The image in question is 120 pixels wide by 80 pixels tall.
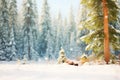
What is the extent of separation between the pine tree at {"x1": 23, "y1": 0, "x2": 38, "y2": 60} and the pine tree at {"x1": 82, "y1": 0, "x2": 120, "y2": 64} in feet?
138

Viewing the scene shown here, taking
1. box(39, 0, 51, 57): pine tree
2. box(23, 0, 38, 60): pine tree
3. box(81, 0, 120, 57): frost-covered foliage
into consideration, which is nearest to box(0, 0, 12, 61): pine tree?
box(23, 0, 38, 60): pine tree

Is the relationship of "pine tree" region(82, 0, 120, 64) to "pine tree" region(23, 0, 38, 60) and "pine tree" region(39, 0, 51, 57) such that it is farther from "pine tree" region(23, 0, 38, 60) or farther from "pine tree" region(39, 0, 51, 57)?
"pine tree" region(39, 0, 51, 57)

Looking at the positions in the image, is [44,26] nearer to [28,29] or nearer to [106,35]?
[28,29]

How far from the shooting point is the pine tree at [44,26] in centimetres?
7050

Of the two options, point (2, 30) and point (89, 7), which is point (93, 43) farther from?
point (2, 30)

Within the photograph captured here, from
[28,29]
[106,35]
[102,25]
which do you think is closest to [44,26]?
[28,29]

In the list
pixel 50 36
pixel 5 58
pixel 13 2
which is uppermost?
pixel 13 2

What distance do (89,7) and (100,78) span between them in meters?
11.9

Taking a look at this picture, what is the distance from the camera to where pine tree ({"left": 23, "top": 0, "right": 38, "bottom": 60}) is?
61.1 metres

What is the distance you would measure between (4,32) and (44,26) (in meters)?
18.2

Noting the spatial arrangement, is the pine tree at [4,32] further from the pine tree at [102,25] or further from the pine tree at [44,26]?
the pine tree at [102,25]

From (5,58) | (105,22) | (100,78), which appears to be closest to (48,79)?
(100,78)

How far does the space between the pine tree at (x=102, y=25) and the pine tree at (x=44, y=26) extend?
168ft

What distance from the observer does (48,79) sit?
8.02m
